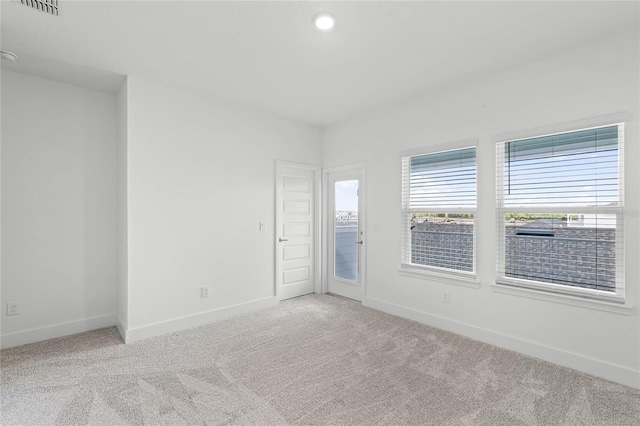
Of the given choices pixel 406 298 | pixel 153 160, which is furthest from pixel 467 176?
pixel 153 160

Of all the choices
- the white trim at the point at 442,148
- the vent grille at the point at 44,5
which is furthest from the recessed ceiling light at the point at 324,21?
the white trim at the point at 442,148

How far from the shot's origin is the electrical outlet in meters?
3.13

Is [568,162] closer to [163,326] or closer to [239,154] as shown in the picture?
[239,154]

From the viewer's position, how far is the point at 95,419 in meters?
2.04

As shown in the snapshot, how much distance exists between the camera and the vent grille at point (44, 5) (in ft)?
7.01

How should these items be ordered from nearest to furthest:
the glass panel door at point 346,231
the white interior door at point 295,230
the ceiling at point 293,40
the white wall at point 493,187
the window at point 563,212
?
the ceiling at point 293,40 < the white wall at point 493,187 < the window at point 563,212 < the white interior door at point 295,230 < the glass panel door at point 346,231

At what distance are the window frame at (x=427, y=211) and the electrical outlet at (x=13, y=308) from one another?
4.27m

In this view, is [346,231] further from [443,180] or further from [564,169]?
[564,169]

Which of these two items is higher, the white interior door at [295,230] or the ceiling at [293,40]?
the ceiling at [293,40]

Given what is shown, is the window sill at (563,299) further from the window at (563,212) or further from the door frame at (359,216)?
the door frame at (359,216)

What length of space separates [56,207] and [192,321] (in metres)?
1.95

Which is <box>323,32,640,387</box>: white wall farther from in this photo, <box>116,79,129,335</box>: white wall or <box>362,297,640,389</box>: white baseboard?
<box>116,79,129,335</box>: white wall

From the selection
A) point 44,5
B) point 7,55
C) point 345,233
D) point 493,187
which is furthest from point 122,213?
point 493,187

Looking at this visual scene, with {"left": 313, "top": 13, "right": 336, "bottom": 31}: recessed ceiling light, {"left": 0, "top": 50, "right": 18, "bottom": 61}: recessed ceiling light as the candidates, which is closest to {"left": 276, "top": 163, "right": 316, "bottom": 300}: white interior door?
{"left": 313, "top": 13, "right": 336, "bottom": 31}: recessed ceiling light
